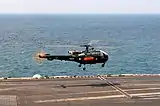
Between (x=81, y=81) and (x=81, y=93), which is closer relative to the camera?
(x=81, y=93)

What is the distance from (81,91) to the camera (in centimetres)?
4744

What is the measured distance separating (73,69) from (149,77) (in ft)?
110

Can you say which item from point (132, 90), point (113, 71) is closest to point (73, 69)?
point (113, 71)

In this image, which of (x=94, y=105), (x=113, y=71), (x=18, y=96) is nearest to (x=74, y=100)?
(x=94, y=105)

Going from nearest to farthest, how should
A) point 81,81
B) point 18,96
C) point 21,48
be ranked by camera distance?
point 18,96 → point 81,81 → point 21,48

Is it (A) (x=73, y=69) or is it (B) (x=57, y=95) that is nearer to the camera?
(B) (x=57, y=95)

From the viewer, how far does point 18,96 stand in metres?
44.2

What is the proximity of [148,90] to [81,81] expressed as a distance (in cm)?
1029

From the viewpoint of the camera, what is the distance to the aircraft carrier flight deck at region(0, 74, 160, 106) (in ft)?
139

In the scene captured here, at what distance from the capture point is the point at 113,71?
8931 centimetres

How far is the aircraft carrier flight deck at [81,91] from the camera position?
42.4 m

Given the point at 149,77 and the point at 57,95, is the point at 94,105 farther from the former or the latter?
the point at 149,77

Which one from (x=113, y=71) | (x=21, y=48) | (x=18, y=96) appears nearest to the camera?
(x=18, y=96)

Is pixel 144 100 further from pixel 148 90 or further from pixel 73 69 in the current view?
pixel 73 69
